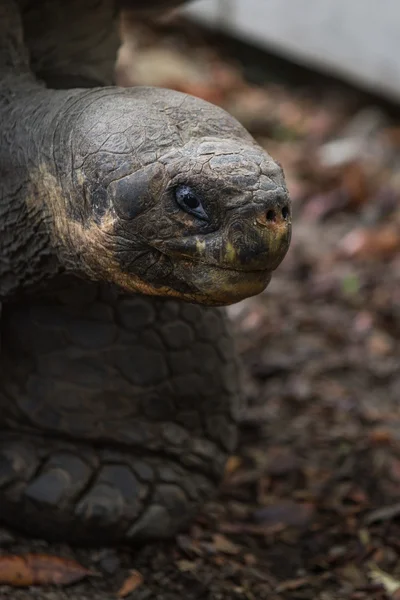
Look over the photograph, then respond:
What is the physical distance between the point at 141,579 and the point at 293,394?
3.53 feet

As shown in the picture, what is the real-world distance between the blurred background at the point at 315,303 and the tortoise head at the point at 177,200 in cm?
80

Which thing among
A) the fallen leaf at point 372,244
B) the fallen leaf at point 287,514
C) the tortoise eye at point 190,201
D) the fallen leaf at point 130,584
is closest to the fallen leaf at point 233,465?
the fallen leaf at point 287,514

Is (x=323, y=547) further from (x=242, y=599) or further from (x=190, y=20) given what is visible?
(x=190, y=20)

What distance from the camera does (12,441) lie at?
6.53 ft

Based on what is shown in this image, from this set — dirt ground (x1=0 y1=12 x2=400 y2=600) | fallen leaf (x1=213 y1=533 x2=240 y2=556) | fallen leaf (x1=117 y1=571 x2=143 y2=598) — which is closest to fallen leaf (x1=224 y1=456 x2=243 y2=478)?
dirt ground (x1=0 y1=12 x2=400 y2=600)

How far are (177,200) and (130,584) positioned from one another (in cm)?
82

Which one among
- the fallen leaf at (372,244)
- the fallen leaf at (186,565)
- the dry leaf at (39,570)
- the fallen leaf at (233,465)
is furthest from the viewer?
the fallen leaf at (372,244)

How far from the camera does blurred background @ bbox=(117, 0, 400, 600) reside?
2.24 meters

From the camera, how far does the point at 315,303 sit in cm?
354

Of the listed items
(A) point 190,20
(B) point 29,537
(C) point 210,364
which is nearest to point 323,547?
(C) point 210,364

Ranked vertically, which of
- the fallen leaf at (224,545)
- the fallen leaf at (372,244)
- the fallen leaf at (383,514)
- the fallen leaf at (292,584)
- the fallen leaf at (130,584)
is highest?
the fallen leaf at (130,584)

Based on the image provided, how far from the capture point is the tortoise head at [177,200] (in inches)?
54.6

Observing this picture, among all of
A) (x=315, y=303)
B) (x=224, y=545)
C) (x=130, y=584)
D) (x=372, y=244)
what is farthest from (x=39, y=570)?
(x=372, y=244)

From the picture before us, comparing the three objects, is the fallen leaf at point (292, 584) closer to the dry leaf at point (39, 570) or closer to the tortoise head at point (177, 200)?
the dry leaf at point (39, 570)
